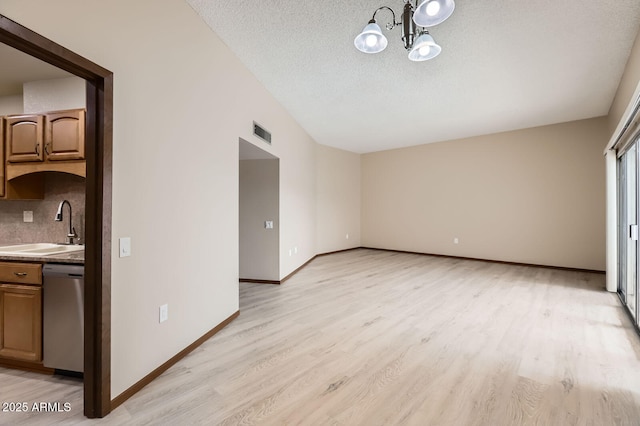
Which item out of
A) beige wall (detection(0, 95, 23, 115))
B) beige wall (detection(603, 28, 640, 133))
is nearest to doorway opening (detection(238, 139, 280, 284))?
beige wall (detection(0, 95, 23, 115))

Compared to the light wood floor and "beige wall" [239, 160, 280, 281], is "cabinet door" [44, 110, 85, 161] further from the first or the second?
"beige wall" [239, 160, 280, 281]

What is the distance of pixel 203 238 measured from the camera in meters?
2.81

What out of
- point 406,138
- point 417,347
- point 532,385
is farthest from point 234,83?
point 406,138

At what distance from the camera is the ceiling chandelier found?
1.91 m

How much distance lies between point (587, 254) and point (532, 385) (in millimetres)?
5224

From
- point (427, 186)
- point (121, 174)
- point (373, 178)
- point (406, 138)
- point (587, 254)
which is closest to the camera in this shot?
point (121, 174)

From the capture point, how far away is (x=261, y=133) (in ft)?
13.3

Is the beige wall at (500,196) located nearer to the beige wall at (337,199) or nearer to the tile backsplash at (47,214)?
the beige wall at (337,199)

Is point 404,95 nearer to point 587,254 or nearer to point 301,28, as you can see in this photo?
point 301,28

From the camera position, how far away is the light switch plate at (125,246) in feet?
6.28

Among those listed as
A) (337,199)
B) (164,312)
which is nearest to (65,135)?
(164,312)

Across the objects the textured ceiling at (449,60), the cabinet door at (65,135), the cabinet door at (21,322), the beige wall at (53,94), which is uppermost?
the textured ceiling at (449,60)

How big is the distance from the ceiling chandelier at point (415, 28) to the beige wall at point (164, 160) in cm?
147

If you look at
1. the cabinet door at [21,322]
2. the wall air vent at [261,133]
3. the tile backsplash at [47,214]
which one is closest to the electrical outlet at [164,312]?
the cabinet door at [21,322]
